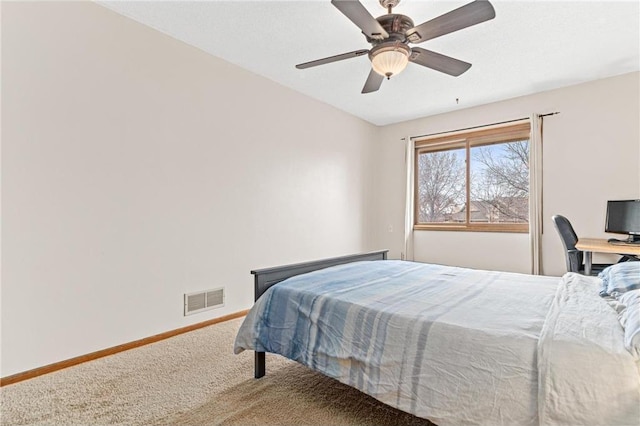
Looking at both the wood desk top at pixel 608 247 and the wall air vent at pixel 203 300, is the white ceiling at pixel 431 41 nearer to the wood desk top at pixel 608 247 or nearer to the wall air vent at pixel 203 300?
the wood desk top at pixel 608 247

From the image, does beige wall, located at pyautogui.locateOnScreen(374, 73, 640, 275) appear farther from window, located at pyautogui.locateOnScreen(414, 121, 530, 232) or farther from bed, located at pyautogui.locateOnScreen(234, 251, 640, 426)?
bed, located at pyautogui.locateOnScreen(234, 251, 640, 426)

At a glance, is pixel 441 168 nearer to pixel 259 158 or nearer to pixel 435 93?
pixel 435 93

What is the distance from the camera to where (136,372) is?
6.92 feet

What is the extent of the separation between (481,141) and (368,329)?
12.7 ft

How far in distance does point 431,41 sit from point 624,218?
262cm

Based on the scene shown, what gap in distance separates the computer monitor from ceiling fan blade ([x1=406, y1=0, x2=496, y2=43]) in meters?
2.74

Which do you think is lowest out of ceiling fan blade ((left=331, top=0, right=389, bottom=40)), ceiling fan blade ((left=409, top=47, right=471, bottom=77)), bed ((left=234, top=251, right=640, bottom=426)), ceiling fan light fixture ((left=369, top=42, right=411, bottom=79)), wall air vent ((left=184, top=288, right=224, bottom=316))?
wall air vent ((left=184, top=288, right=224, bottom=316))

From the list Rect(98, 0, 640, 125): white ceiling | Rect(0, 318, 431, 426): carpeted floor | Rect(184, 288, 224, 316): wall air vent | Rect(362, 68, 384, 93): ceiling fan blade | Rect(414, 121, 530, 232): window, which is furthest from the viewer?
Rect(414, 121, 530, 232): window

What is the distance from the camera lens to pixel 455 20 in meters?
1.82

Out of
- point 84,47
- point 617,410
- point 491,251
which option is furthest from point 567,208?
point 84,47

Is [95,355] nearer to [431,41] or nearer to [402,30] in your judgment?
[402,30]

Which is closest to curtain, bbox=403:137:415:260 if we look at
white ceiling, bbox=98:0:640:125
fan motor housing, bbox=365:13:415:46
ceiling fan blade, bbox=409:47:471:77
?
white ceiling, bbox=98:0:640:125

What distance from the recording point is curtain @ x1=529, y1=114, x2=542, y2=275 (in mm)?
3773

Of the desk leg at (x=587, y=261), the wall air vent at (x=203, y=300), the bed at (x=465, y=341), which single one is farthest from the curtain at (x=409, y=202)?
the wall air vent at (x=203, y=300)
